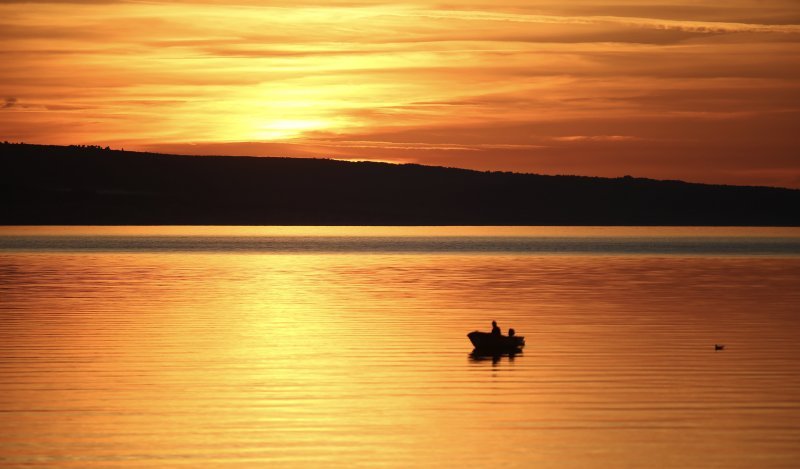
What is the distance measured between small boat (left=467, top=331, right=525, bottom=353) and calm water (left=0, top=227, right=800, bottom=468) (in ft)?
1.33

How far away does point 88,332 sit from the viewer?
1511 inches

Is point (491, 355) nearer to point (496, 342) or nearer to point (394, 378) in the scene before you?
point (496, 342)

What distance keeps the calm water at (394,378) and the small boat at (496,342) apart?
40 centimetres

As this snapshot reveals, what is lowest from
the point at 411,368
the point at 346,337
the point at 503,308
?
the point at 411,368

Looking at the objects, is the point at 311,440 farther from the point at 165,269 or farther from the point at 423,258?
the point at 423,258

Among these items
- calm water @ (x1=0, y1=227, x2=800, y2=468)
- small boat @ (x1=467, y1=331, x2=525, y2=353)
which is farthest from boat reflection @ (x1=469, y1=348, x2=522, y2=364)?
calm water @ (x1=0, y1=227, x2=800, y2=468)

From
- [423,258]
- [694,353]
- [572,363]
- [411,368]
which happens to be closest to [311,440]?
[411,368]

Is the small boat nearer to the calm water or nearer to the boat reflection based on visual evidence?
the boat reflection

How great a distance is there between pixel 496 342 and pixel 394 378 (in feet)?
17.0

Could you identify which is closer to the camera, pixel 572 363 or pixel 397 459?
pixel 397 459

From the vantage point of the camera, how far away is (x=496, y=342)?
3331cm

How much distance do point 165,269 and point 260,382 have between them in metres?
53.4

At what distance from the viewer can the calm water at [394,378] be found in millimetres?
21047

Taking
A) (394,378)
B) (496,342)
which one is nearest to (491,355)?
(496,342)
